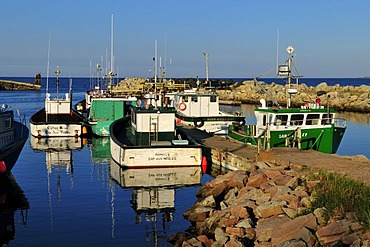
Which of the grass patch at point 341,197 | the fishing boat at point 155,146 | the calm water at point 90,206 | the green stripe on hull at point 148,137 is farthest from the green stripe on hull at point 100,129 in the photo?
the grass patch at point 341,197

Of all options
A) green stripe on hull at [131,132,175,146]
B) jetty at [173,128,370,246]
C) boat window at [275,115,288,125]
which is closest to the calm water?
jetty at [173,128,370,246]

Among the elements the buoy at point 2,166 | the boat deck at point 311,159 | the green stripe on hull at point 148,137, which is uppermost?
the green stripe on hull at point 148,137

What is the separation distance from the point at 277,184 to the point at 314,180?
135cm

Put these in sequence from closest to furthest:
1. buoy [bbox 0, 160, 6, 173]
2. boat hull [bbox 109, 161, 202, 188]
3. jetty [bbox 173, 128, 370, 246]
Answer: jetty [bbox 173, 128, 370, 246] < buoy [bbox 0, 160, 6, 173] < boat hull [bbox 109, 161, 202, 188]

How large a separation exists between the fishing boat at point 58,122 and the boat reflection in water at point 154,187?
14.0 m

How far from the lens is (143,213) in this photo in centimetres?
2036

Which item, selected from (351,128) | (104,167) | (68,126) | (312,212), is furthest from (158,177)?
(351,128)

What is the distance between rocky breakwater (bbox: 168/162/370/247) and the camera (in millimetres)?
12688

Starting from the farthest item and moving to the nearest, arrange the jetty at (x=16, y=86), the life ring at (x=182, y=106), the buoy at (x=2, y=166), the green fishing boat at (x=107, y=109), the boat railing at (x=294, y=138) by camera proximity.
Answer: the jetty at (x=16, y=86)
the green fishing boat at (x=107, y=109)
the life ring at (x=182, y=106)
the boat railing at (x=294, y=138)
the buoy at (x=2, y=166)

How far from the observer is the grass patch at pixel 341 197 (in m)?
13.6

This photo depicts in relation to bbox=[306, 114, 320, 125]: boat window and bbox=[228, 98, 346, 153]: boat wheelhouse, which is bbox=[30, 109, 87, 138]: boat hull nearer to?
bbox=[228, 98, 346, 153]: boat wheelhouse

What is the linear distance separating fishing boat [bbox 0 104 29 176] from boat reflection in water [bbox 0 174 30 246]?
66cm

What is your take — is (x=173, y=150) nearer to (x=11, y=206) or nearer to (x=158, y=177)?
(x=158, y=177)

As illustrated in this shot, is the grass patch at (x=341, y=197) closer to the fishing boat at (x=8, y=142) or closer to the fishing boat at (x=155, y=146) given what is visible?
the fishing boat at (x=155, y=146)
